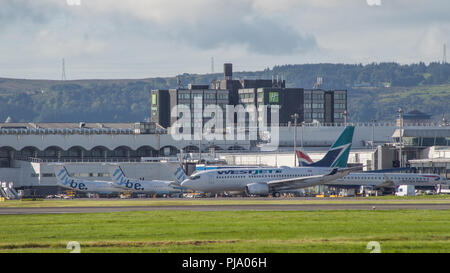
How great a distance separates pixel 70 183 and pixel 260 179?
33012 millimetres

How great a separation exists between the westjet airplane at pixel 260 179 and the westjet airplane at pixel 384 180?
21.9 ft

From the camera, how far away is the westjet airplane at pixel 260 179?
116 m

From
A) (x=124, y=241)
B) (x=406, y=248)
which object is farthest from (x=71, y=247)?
(x=406, y=248)

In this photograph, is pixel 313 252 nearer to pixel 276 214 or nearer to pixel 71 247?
pixel 71 247

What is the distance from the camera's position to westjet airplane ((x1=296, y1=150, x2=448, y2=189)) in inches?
4968

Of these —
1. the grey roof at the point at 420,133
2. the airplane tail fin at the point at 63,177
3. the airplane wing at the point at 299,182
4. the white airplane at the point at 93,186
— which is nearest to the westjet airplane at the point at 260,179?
the airplane wing at the point at 299,182

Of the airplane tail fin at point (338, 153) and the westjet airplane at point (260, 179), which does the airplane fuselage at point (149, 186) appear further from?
the airplane tail fin at point (338, 153)

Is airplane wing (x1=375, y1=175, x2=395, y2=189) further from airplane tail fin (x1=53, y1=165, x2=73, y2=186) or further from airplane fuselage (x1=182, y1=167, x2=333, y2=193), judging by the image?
airplane tail fin (x1=53, y1=165, x2=73, y2=186)

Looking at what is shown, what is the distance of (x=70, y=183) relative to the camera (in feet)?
438

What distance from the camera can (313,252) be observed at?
133 ft

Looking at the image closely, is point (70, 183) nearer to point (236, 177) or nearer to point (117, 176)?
point (117, 176)

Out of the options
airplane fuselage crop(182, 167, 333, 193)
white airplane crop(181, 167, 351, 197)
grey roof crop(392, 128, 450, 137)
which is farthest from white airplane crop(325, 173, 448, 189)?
grey roof crop(392, 128, 450, 137)

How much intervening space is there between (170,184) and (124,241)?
81.7 m

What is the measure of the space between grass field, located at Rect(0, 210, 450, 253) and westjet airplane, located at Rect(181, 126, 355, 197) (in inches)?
1804
